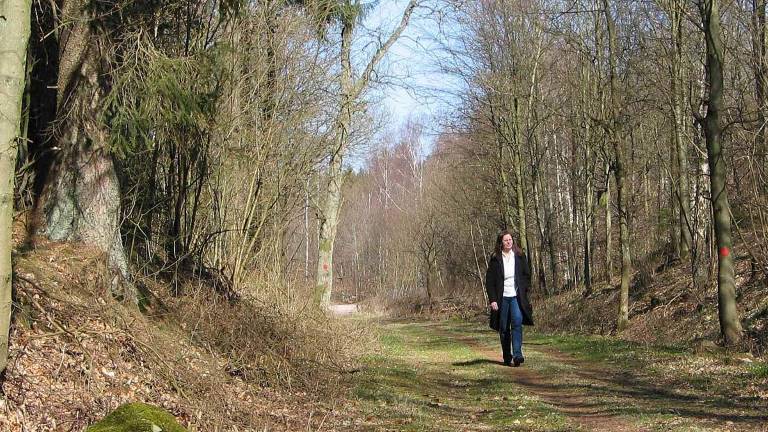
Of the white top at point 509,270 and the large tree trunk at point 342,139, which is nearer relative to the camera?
the white top at point 509,270

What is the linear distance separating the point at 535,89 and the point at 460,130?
14.8 feet

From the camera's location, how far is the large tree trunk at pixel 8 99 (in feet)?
17.2

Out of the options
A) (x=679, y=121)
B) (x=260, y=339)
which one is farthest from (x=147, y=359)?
(x=679, y=121)

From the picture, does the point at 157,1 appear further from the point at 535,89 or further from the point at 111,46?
the point at 535,89

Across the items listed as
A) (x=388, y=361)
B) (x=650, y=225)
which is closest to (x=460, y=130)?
(x=650, y=225)

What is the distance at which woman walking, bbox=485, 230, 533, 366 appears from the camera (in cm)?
1161

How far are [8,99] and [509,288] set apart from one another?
8.14m

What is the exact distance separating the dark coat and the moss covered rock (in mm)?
7127

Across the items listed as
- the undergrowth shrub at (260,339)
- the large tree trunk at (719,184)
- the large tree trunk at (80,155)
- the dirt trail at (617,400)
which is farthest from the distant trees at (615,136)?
the large tree trunk at (80,155)

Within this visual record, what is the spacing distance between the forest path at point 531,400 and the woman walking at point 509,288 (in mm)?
780

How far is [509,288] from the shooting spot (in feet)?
38.3

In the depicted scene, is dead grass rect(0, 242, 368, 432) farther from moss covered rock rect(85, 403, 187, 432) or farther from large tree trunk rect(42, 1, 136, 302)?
moss covered rock rect(85, 403, 187, 432)

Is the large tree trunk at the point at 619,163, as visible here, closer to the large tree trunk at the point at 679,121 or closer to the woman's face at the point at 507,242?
the large tree trunk at the point at 679,121

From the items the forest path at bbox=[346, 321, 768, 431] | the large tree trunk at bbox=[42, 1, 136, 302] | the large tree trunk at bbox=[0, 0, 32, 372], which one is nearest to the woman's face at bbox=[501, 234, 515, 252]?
the forest path at bbox=[346, 321, 768, 431]
